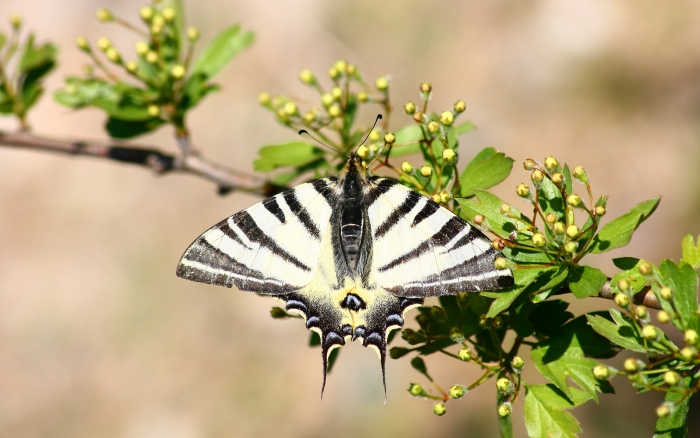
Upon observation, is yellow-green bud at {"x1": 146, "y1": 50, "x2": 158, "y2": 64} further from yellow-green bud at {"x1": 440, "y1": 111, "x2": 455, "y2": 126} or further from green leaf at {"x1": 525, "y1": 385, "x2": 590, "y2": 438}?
green leaf at {"x1": 525, "y1": 385, "x2": 590, "y2": 438}

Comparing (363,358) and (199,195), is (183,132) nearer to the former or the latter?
(363,358)

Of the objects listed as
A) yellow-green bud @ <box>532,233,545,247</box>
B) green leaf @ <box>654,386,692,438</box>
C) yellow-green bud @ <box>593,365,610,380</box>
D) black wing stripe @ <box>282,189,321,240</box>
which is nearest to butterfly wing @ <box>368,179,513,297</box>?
yellow-green bud @ <box>532,233,545,247</box>

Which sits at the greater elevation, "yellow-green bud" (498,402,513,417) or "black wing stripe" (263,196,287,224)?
"black wing stripe" (263,196,287,224)

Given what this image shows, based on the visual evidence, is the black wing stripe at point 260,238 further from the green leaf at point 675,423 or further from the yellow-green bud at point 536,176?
the green leaf at point 675,423

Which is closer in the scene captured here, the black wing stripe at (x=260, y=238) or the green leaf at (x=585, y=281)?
the green leaf at (x=585, y=281)

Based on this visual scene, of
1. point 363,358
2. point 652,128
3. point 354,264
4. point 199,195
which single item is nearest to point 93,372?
point 199,195

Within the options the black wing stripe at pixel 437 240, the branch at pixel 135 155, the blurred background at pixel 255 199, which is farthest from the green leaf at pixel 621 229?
the blurred background at pixel 255 199

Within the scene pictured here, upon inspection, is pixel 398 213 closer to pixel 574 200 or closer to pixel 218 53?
pixel 574 200
